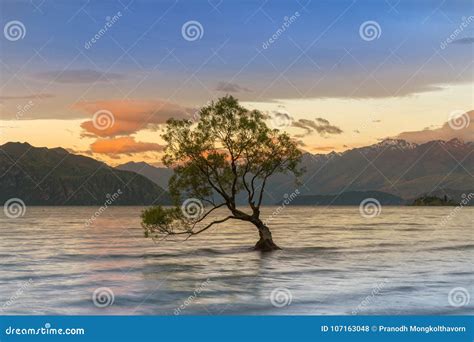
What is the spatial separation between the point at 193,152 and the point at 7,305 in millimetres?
24084

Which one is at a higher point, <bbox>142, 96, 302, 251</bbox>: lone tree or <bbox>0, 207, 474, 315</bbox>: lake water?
<bbox>142, 96, 302, 251</bbox>: lone tree

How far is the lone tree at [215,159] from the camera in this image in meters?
57.1

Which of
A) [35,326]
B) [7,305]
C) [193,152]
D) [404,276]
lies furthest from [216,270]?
[35,326]

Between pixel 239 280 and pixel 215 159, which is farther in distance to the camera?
pixel 215 159

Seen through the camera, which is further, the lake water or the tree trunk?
the tree trunk

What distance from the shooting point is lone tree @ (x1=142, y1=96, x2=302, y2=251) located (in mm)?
57125

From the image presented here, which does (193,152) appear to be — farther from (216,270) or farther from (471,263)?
(471,263)

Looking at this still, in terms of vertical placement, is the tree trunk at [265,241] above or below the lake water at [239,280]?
above

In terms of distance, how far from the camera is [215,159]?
57594mm

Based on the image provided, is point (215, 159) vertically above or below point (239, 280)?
above

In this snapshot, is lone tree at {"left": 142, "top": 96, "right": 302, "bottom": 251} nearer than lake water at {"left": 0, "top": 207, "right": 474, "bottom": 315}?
No

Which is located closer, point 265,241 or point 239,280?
point 239,280

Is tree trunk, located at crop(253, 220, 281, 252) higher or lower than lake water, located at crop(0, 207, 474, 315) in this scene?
higher

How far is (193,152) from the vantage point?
5738cm
